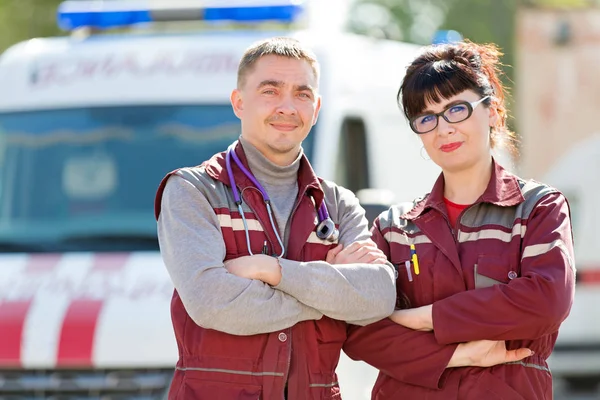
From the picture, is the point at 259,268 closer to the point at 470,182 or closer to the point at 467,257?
the point at 467,257

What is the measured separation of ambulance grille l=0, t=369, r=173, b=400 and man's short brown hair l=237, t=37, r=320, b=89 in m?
1.61

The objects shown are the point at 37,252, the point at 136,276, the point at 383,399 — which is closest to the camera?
the point at 383,399

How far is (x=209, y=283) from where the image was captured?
Result: 3.47m

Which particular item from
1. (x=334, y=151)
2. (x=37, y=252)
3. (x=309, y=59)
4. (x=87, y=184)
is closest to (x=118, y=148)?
(x=87, y=184)

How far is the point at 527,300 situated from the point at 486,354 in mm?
212

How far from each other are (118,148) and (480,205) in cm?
247

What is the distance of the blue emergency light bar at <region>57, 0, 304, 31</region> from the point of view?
6707 millimetres

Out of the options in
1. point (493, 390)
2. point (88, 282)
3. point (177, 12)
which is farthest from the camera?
point (177, 12)

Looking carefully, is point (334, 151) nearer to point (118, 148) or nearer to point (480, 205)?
point (118, 148)

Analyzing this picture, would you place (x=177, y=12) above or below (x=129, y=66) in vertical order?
above

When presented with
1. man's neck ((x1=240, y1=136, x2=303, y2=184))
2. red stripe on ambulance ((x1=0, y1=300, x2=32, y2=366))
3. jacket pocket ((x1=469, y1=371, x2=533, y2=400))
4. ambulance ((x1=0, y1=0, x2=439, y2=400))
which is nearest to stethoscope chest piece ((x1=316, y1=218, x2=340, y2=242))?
man's neck ((x1=240, y1=136, x2=303, y2=184))

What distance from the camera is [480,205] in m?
3.76

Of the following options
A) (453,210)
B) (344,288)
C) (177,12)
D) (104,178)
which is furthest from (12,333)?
(177,12)

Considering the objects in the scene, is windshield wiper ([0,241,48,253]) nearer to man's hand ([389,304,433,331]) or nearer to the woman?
the woman
